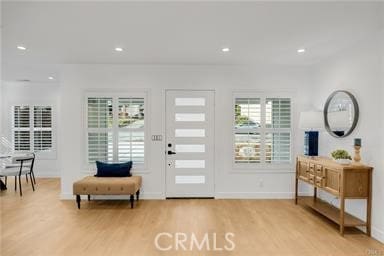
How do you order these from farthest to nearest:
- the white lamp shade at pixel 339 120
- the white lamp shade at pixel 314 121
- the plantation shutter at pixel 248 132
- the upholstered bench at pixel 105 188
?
the plantation shutter at pixel 248 132 → the upholstered bench at pixel 105 188 → the white lamp shade at pixel 314 121 → the white lamp shade at pixel 339 120

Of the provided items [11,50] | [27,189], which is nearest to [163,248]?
[11,50]

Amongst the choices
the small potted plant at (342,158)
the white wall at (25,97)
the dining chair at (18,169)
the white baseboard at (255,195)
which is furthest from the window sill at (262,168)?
the white wall at (25,97)

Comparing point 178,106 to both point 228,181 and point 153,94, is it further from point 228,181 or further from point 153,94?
point 228,181

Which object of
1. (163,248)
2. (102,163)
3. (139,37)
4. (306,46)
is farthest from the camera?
(102,163)

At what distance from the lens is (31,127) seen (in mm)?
6539

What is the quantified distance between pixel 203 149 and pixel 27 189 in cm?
426

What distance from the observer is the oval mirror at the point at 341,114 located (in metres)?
3.45

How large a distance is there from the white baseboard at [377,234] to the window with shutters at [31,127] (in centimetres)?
744

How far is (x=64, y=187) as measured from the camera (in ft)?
15.1

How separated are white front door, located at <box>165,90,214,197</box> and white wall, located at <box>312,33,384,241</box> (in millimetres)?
2272

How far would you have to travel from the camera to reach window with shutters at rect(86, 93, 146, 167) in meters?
4.66

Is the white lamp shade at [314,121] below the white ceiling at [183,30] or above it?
below

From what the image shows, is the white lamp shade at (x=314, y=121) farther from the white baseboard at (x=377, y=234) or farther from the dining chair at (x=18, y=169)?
the dining chair at (x=18, y=169)

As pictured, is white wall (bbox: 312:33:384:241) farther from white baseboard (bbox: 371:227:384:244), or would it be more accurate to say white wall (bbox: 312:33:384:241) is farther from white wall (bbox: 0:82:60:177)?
white wall (bbox: 0:82:60:177)
